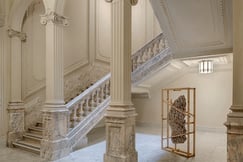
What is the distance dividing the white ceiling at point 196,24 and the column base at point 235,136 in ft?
7.24

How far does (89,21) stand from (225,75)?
5.19 metres

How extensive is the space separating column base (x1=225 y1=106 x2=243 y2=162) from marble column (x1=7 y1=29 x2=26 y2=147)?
16.6 feet

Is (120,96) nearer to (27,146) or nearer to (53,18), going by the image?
(53,18)

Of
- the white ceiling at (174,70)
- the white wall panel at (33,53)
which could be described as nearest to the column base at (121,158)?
the white ceiling at (174,70)

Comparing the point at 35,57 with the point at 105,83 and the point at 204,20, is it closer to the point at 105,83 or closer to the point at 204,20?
the point at 105,83

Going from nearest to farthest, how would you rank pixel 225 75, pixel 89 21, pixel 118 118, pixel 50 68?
pixel 118 118 < pixel 50 68 < pixel 225 75 < pixel 89 21

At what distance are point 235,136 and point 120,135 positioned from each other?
161 cm

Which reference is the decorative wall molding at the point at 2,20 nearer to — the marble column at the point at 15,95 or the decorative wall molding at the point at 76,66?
the marble column at the point at 15,95

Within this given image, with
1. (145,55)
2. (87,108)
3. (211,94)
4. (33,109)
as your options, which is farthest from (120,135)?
(211,94)

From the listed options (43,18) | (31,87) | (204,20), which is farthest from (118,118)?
(31,87)

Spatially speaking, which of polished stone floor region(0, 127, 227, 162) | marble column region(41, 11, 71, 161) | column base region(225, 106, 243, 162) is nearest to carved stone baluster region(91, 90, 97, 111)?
polished stone floor region(0, 127, 227, 162)

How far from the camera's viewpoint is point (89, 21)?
8.02 metres

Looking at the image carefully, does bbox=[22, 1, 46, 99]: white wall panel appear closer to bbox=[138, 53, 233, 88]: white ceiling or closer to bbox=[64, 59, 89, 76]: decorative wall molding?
bbox=[64, 59, 89, 76]: decorative wall molding

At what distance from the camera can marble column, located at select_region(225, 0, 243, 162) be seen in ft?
7.20
